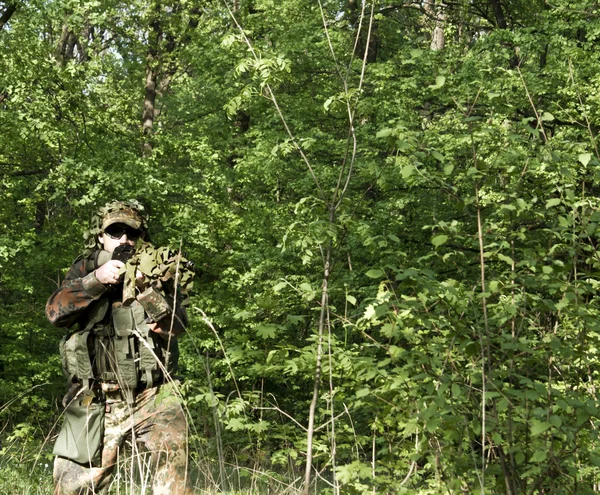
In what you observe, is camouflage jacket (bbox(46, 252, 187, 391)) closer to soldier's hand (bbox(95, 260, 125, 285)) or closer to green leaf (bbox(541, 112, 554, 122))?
soldier's hand (bbox(95, 260, 125, 285))

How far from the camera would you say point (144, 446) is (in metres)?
4.34

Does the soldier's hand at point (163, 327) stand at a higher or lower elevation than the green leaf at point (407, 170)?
lower

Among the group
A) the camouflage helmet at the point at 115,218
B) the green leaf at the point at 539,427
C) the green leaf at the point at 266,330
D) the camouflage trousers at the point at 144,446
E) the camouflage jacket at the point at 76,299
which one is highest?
the camouflage helmet at the point at 115,218

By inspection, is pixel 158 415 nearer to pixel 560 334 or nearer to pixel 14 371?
pixel 560 334

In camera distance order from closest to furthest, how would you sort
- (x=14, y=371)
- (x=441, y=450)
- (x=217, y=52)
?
(x=441, y=450) → (x=14, y=371) → (x=217, y=52)

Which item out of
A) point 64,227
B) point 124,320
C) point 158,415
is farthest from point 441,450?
point 64,227

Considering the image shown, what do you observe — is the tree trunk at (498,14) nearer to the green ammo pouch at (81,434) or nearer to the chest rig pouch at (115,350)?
the chest rig pouch at (115,350)

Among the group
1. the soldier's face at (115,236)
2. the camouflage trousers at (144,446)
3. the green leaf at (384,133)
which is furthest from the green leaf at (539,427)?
the soldier's face at (115,236)

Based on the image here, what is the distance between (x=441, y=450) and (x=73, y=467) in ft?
7.49

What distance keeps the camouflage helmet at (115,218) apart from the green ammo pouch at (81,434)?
993mm

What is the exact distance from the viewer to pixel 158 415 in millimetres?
4199

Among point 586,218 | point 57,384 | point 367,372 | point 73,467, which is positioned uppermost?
point 586,218

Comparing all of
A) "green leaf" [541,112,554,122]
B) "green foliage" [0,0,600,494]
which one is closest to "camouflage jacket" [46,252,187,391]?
"green foliage" [0,0,600,494]

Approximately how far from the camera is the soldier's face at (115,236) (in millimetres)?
4562
